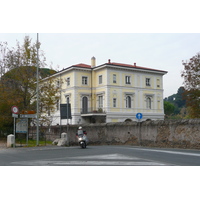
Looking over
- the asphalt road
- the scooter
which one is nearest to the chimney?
the scooter

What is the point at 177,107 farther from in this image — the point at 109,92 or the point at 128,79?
the point at 109,92

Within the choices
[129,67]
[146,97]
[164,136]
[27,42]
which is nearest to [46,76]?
[27,42]

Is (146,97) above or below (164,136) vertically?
above

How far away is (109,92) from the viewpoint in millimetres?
55188

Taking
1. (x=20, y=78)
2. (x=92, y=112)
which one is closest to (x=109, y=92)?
(x=92, y=112)

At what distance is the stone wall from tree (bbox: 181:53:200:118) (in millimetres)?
13780

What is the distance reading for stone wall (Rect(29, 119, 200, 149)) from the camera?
17.3 m

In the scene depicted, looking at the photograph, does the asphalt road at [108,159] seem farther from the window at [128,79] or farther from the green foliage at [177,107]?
the window at [128,79]

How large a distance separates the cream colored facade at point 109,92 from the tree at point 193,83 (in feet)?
72.5

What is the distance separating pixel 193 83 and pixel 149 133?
15689 mm

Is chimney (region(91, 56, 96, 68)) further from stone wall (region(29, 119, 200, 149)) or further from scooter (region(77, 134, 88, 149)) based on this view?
scooter (region(77, 134, 88, 149))

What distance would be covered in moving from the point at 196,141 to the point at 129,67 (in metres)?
41.4

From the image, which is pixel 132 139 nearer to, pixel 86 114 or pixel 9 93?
pixel 9 93

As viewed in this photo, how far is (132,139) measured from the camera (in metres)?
22.0
